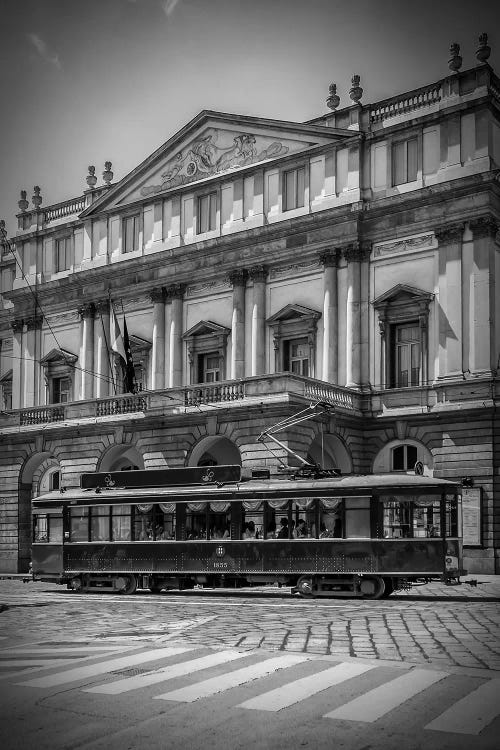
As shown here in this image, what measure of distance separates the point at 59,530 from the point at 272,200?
1945 centimetres

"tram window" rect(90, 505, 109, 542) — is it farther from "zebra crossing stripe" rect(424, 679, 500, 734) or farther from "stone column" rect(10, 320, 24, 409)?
"stone column" rect(10, 320, 24, 409)

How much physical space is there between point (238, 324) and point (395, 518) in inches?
776

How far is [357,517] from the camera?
86.0 ft

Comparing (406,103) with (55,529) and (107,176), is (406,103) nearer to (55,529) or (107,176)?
(107,176)

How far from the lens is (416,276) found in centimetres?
3969

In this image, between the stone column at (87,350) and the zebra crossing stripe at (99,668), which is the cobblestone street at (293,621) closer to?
the zebra crossing stripe at (99,668)

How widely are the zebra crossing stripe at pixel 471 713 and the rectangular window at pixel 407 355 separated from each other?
28570 millimetres

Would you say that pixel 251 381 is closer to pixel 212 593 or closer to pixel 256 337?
pixel 256 337

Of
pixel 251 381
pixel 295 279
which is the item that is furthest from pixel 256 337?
pixel 251 381

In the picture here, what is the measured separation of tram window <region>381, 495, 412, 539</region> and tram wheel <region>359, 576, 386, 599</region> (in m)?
1.22

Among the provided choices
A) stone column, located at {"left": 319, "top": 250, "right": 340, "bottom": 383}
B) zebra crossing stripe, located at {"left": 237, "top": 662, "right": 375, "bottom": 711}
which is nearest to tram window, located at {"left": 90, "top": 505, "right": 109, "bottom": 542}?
stone column, located at {"left": 319, "top": 250, "right": 340, "bottom": 383}

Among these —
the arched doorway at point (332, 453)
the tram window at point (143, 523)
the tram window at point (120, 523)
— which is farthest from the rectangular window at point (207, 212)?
the tram window at point (143, 523)

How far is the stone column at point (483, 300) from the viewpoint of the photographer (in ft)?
122

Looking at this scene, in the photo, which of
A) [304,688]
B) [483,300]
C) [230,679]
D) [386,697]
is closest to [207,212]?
[483,300]
